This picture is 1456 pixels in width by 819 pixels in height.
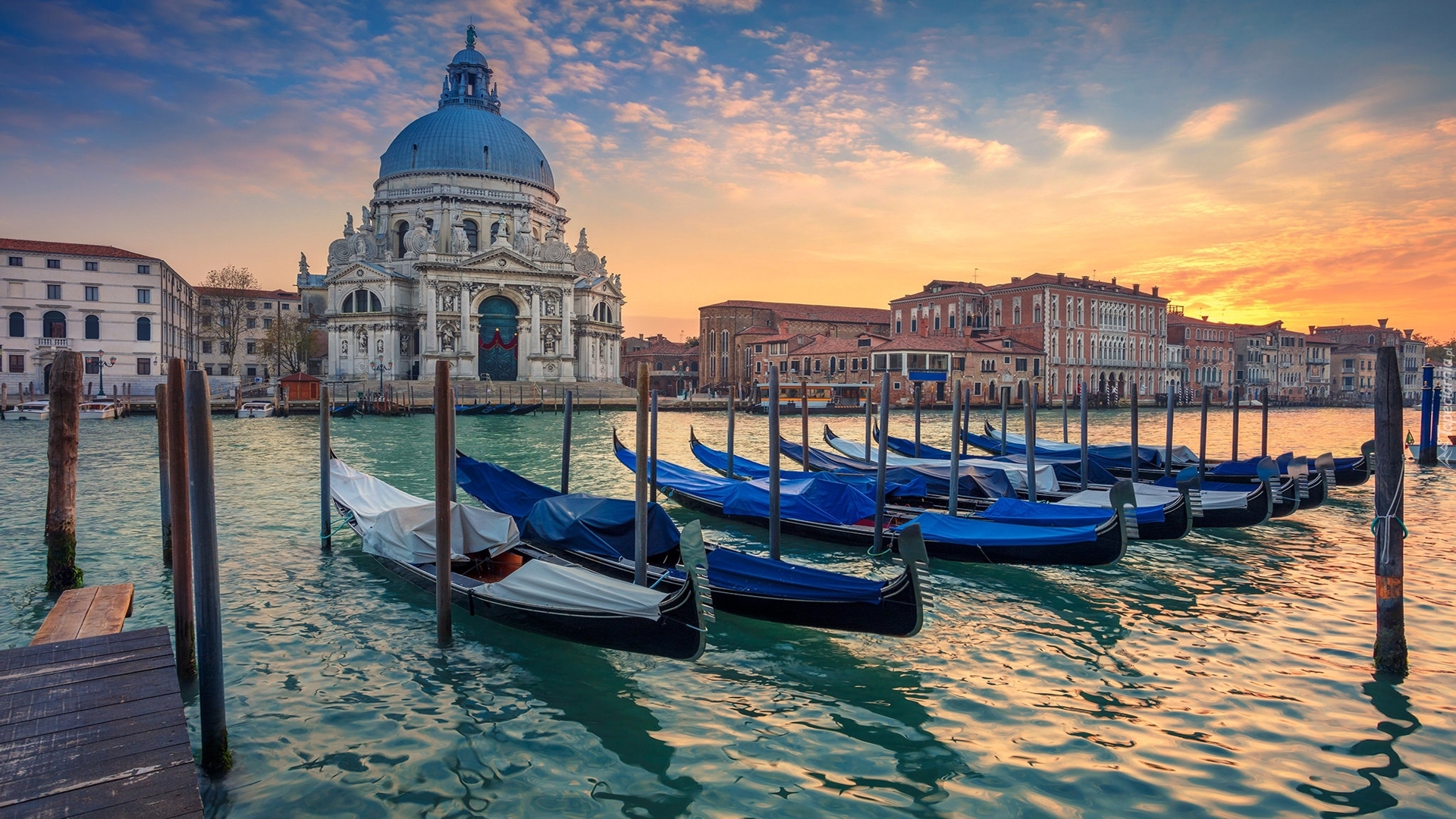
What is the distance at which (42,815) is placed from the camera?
2736 mm

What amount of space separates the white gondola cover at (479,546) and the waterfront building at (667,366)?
4995 cm

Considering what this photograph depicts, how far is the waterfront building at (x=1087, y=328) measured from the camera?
156 ft

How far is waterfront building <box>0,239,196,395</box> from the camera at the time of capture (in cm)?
3628

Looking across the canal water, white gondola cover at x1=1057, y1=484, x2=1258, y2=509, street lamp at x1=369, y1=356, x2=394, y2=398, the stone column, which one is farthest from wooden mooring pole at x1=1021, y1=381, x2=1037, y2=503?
street lamp at x1=369, y1=356, x2=394, y2=398

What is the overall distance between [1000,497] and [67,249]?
43.5 m

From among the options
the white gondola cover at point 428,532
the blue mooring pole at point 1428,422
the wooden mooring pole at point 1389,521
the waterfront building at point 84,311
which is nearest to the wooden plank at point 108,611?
the white gondola cover at point 428,532

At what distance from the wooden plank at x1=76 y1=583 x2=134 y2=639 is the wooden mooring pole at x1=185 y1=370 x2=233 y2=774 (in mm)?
969

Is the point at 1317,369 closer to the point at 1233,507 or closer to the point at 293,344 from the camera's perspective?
the point at 1233,507

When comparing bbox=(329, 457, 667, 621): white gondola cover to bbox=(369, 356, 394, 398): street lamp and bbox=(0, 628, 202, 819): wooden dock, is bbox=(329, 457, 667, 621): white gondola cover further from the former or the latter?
bbox=(369, 356, 394, 398): street lamp

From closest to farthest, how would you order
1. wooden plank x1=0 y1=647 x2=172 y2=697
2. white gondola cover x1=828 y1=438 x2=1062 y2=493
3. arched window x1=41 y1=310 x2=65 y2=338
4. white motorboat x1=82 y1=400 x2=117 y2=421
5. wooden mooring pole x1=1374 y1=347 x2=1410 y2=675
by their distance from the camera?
wooden plank x1=0 y1=647 x2=172 y2=697 < wooden mooring pole x1=1374 y1=347 x2=1410 y2=675 < white gondola cover x1=828 y1=438 x2=1062 y2=493 < white motorboat x1=82 y1=400 x2=117 y2=421 < arched window x1=41 y1=310 x2=65 y2=338

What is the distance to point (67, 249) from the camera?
37.0 metres

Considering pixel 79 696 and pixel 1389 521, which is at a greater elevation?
pixel 1389 521

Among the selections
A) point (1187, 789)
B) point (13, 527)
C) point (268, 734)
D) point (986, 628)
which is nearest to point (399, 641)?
point (268, 734)

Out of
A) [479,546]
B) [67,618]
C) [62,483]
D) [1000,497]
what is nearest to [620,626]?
[479,546]
